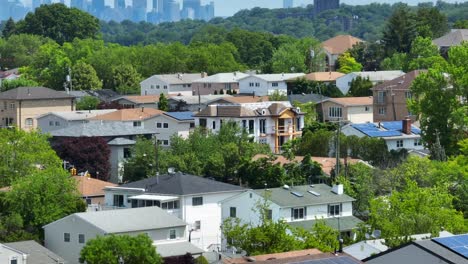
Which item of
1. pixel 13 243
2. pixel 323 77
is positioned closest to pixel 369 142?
pixel 13 243

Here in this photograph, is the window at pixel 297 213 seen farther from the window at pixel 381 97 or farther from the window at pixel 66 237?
the window at pixel 381 97

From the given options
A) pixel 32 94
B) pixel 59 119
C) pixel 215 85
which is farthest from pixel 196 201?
pixel 215 85

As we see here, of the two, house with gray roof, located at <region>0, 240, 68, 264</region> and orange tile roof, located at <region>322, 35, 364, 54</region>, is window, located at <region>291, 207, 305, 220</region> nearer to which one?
house with gray roof, located at <region>0, 240, 68, 264</region>

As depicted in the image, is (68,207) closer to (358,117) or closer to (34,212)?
(34,212)

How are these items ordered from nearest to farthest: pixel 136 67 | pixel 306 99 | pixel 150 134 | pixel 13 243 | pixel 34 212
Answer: pixel 13 243 < pixel 34 212 < pixel 150 134 < pixel 306 99 < pixel 136 67

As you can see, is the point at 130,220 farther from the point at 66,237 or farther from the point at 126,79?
the point at 126,79
